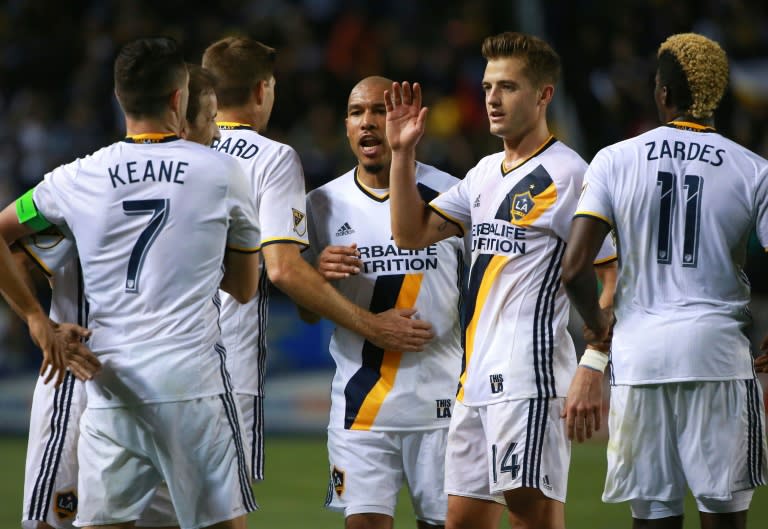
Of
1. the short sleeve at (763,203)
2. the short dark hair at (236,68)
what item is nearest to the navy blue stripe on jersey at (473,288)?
the short sleeve at (763,203)

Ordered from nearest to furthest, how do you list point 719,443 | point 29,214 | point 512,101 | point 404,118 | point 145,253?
point 145,253, point 29,214, point 719,443, point 512,101, point 404,118

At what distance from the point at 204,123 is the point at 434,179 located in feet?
4.09

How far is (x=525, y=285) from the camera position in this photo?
17.0 feet

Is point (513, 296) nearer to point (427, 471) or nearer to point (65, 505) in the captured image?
point (427, 471)

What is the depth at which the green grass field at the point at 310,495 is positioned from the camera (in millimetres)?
8117

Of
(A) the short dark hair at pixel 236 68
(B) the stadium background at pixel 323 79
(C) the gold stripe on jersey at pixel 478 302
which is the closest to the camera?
(C) the gold stripe on jersey at pixel 478 302

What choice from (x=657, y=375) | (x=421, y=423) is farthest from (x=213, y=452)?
(x=657, y=375)

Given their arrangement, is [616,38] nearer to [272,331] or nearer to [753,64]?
[753,64]

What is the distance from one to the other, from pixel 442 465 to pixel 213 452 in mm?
1509

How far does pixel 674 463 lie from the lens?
4.84 meters

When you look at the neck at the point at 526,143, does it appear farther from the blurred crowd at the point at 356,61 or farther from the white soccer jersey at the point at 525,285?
the blurred crowd at the point at 356,61

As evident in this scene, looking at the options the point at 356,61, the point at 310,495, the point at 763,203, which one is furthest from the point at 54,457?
the point at 356,61

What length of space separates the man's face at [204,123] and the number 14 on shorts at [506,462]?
1.96 m

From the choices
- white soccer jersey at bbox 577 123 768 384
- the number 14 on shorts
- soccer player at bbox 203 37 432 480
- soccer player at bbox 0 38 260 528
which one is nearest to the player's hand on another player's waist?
soccer player at bbox 203 37 432 480
